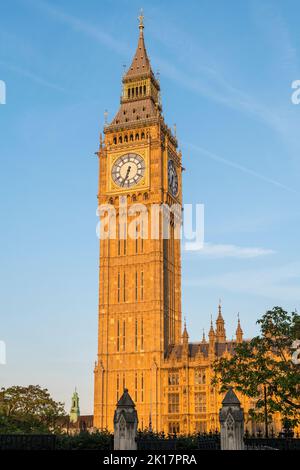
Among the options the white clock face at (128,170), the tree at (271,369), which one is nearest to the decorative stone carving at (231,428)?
the tree at (271,369)

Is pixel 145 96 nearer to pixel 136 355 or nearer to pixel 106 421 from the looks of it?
pixel 136 355

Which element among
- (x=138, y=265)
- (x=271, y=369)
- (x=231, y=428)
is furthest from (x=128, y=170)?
(x=231, y=428)

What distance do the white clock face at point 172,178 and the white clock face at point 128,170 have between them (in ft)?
15.5

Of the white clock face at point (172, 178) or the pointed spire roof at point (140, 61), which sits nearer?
the white clock face at point (172, 178)

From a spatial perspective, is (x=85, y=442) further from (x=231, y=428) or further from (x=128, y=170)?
(x=128, y=170)

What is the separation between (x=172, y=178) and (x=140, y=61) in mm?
21337

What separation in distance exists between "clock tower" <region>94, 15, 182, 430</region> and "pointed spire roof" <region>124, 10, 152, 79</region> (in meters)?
2.83

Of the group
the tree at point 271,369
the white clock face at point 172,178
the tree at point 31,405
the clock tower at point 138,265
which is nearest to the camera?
the tree at point 271,369

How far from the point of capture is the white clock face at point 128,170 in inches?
3848

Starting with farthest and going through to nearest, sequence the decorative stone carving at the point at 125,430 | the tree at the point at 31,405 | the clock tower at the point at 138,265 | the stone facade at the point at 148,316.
→ the clock tower at the point at 138,265 → the stone facade at the point at 148,316 → the tree at the point at 31,405 → the decorative stone carving at the point at 125,430

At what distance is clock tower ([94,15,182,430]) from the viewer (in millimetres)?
90188

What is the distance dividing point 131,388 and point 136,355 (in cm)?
444

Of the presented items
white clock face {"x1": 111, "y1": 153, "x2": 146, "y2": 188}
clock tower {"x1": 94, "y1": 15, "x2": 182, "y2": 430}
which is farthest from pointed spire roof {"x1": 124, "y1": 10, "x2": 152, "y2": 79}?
white clock face {"x1": 111, "y1": 153, "x2": 146, "y2": 188}

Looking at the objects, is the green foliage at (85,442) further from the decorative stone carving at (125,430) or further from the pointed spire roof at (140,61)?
the pointed spire roof at (140,61)
